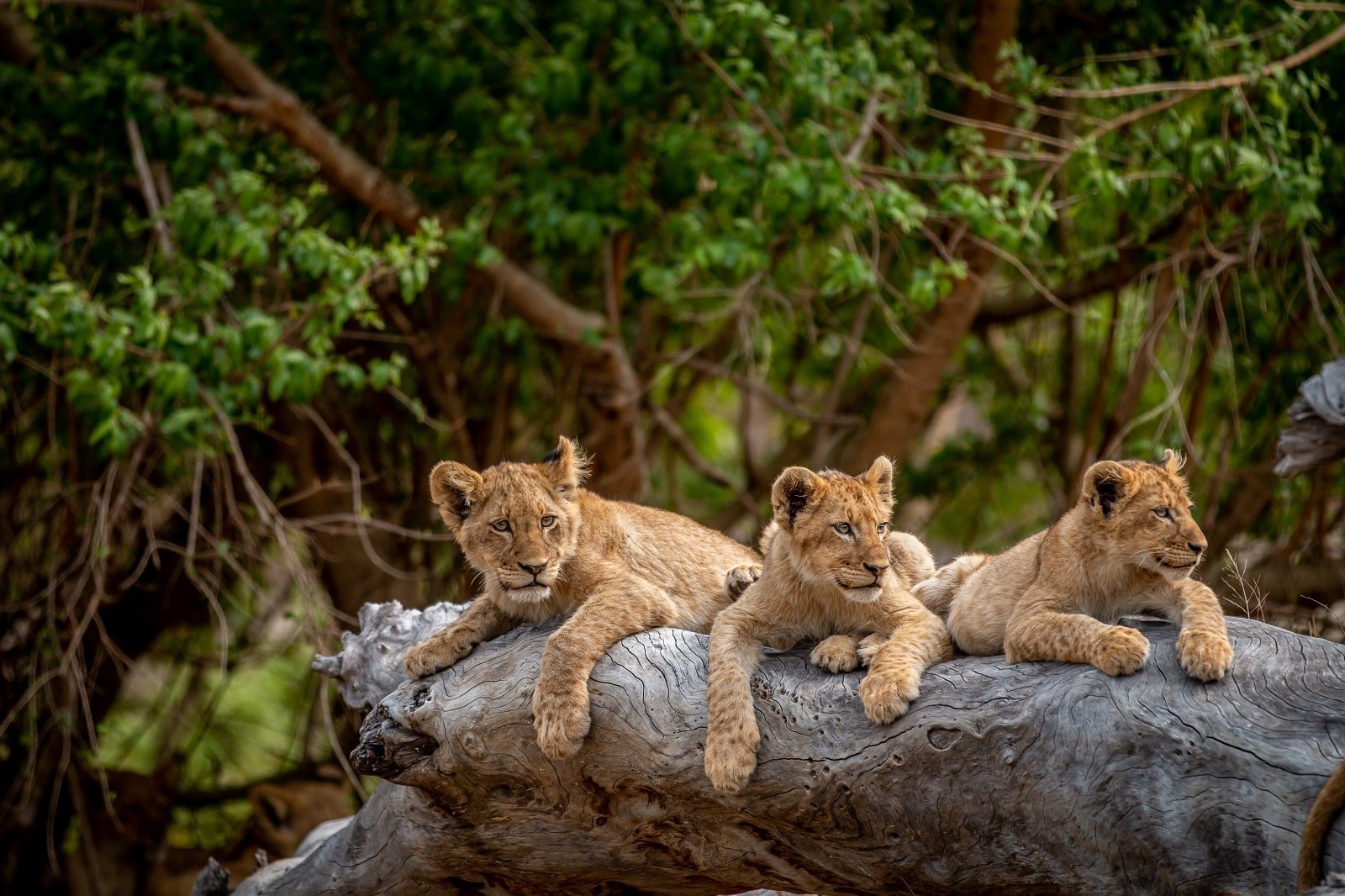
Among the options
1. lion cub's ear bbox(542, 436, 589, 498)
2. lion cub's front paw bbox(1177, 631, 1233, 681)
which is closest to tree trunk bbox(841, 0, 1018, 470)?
lion cub's ear bbox(542, 436, 589, 498)

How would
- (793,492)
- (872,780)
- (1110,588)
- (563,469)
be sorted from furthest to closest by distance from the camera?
(563,469), (793,492), (1110,588), (872,780)

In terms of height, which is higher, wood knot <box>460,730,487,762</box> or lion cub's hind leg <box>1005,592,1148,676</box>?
lion cub's hind leg <box>1005,592,1148,676</box>

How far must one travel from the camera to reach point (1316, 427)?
6.08m

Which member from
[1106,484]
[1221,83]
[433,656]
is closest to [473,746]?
[433,656]

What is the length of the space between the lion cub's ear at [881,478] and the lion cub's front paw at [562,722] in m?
1.31

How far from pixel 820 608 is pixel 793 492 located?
1.49 ft

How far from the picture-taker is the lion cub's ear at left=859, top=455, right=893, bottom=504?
208 inches

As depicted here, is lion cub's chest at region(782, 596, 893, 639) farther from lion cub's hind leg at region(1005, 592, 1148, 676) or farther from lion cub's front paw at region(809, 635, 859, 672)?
lion cub's hind leg at region(1005, 592, 1148, 676)

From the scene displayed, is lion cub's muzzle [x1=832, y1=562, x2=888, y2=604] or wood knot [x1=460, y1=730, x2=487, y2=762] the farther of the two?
wood knot [x1=460, y1=730, x2=487, y2=762]

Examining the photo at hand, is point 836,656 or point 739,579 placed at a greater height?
point 836,656

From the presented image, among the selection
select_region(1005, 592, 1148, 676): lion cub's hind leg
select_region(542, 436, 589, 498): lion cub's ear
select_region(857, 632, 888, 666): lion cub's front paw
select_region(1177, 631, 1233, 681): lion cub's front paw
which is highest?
select_region(1177, 631, 1233, 681): lion cub's front paw

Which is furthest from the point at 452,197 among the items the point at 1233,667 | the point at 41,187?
the point at 1233,667

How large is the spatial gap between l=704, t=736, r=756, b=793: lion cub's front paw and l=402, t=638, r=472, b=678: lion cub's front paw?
1.27 m

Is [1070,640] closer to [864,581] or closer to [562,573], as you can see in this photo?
[864,581]
